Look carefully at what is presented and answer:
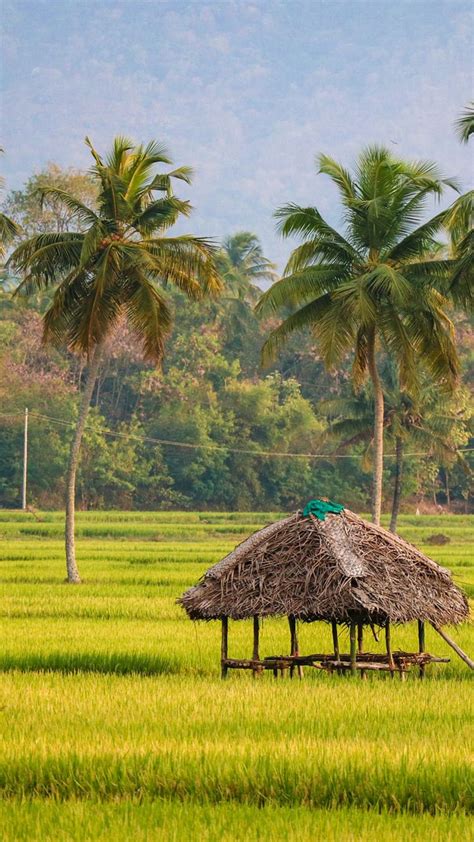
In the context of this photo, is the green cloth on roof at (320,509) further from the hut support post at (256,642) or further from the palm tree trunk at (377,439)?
the palm tree trunk at (377,439)

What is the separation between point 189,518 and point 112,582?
3149cm

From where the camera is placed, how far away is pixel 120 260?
25.3 metres

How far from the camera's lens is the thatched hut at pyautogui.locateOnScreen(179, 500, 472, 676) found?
12.9 metres

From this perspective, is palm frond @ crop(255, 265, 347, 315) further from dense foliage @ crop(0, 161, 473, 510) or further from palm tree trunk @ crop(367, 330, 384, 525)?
dense foliage @ crop(0, 161, 473, 510)

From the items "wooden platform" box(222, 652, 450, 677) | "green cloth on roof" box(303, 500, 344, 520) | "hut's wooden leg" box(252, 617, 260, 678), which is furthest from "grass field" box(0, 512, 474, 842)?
"green cloth on roof" box(303, 500, 344, 520)

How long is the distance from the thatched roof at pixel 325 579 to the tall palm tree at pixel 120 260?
11990mm

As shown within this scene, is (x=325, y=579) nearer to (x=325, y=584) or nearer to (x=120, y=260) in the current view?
(x=325, y=584)

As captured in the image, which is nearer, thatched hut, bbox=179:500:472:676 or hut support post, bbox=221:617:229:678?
thatched hut, bbox=179:500:472:676

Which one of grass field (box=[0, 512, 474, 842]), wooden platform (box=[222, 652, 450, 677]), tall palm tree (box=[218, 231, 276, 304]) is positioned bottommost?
grass field (box=[0, 512, 474, 842])

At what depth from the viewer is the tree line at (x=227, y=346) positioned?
2442 cm

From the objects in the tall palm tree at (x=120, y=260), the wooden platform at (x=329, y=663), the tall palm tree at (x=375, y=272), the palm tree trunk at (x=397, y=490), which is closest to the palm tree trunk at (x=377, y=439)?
the tall palm tree at (x=375, y=272)

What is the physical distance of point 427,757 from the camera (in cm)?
868

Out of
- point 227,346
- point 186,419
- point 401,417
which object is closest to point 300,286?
point 401,417

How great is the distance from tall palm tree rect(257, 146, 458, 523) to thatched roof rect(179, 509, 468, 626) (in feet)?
33.8
